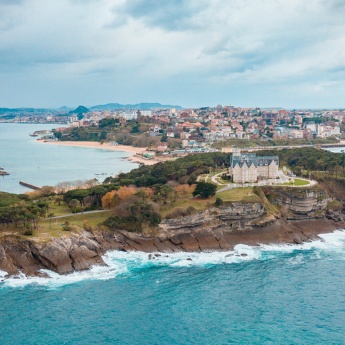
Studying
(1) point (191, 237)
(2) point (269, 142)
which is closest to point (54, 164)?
(1) point (191, 237)

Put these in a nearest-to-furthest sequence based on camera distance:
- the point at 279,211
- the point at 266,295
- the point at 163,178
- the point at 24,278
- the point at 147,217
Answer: the point at 266,295
the point at 24,278
the point at 147,217
the point at 279,211
the point at 163,178

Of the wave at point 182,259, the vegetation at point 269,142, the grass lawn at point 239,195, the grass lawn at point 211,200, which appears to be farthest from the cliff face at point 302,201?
the vegetation at point 269,142

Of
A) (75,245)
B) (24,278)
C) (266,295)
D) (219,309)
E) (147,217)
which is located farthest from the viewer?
(147,217)

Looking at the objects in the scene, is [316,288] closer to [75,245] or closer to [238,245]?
[238,245]

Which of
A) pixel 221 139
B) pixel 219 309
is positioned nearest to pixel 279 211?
pixel 219 309

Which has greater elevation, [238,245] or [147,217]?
[147,217]

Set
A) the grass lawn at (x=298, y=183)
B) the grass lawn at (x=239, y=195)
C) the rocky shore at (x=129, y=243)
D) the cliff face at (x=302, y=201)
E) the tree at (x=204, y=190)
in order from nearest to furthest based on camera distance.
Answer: the rocky shore at (x=129, y=243) < the grass lawn at (x=239, y=195) < the tree at (x=204, y=190) < the cliff face at (x=302, y=201) < the grass lawn at (x=298, y=183)

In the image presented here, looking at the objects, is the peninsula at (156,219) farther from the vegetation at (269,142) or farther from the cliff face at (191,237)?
the vegetation at (269,142)
